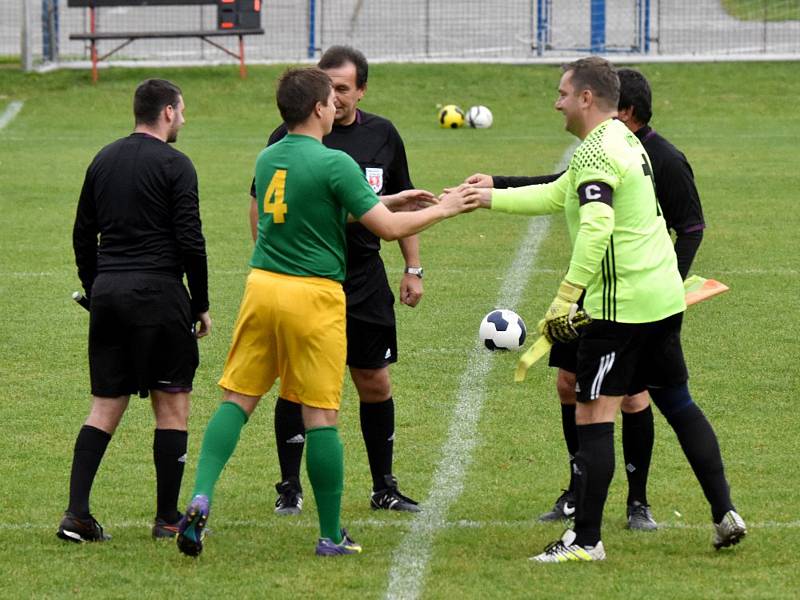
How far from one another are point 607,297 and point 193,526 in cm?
182

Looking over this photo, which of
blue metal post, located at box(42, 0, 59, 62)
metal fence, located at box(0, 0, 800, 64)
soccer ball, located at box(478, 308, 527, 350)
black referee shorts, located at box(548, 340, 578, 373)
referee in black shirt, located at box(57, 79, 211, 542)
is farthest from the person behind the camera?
metal fence, located at box(0, 0, 800, 64)

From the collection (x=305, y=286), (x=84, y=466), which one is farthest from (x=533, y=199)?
(x=84, y=466)

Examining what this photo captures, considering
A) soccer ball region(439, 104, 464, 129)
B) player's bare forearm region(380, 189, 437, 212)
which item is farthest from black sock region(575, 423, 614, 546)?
soccer ball region(439, 104, 464, 129)

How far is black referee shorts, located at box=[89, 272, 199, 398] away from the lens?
18.9 feet

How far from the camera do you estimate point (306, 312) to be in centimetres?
540

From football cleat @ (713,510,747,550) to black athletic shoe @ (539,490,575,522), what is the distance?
2.42ft

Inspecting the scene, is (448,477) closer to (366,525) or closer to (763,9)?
(366,525)

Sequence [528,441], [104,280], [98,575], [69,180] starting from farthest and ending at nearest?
[69,180], [528,441], [104,280], [98,575]

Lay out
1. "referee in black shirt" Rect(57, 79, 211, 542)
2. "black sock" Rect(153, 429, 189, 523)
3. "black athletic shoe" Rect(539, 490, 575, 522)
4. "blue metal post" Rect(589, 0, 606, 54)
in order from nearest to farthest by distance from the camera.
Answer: "referee in black shirt" Rect(57, 79, 211, 542) → "black sock" Rect(153, 429, 189, 523) → "black athletic shoe" Rect(539, 490, 575, 522) → "blue metal post" Rect(589, 0, 606, 54)

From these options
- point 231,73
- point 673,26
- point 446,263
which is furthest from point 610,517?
point 673,26

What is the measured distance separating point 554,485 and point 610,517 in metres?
0.52

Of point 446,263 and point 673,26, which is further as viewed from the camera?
point 673,26

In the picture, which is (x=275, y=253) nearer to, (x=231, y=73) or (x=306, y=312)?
(x=306, y=312)

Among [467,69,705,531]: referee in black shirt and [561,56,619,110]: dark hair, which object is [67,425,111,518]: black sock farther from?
[561,56,619,110]: dark hair
